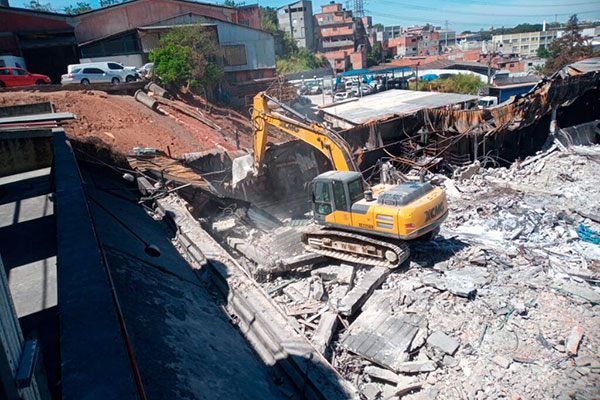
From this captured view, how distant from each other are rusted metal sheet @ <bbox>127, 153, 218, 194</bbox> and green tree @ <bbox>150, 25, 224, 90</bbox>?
11.9 m

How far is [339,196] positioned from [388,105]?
1821cm

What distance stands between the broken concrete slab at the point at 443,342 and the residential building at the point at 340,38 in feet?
209

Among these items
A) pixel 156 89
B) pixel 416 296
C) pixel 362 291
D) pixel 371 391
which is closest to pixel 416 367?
pixel 371 391

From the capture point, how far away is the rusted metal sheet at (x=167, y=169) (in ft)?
42.5

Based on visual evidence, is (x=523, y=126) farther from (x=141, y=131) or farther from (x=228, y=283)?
(x=141, y=131)

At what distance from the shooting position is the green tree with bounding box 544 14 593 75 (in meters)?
40.1

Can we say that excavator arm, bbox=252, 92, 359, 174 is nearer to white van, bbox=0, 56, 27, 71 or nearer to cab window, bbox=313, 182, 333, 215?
cab window, bbox=313, 182, 333, 215

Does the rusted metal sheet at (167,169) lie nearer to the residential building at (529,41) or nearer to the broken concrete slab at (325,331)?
the broken concrete slab at (325,331)

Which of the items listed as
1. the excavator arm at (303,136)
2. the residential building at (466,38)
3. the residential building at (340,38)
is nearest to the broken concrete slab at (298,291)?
the excavator arm at (303,136)

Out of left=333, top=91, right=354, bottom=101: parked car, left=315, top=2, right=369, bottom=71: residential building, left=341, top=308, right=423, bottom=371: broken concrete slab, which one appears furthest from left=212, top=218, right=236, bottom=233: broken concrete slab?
left=315, top=2, right=369, bottom=71: residential building

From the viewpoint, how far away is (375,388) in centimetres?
670

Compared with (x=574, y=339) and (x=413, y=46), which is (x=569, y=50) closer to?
(x=413, y=46)

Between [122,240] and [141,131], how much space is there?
12010mm

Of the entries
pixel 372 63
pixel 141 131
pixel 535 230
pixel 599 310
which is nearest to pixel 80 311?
pixel 599 310
